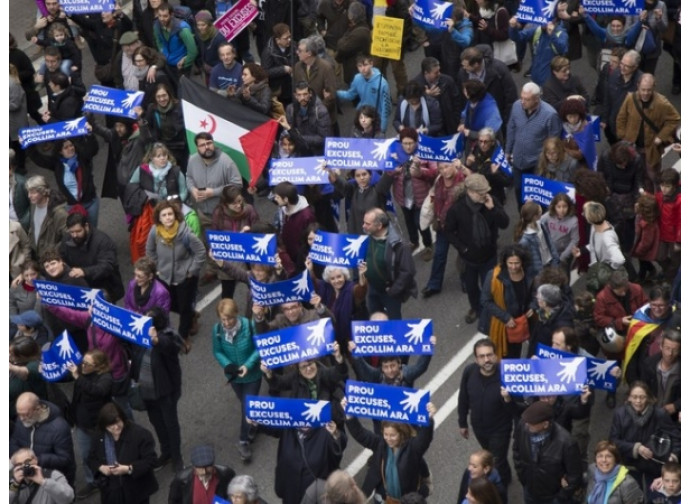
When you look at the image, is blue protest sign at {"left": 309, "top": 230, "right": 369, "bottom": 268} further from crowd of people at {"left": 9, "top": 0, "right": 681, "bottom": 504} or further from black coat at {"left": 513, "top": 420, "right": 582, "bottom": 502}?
black coat at {"left": 513, "top": 420, "right": 582, "bottom": 502}

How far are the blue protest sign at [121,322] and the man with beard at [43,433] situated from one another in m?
0.90

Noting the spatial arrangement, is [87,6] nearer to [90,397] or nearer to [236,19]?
[236,19]

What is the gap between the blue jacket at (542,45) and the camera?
19.5 metres

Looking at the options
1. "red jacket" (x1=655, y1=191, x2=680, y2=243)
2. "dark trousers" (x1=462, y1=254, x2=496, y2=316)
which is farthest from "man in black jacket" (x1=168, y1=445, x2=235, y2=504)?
"red jacket" (x1=655, y1=191, x2=680, y2=243)

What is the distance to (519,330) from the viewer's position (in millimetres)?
15766

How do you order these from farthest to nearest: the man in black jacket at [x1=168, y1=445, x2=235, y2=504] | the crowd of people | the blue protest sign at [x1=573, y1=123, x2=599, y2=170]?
the blue protest sign at [x1=573, y1=123, x2=599, y2=170] → the crowd of people → the man in black jacket at [x1=168, y1=445, x2=235, y2=504]

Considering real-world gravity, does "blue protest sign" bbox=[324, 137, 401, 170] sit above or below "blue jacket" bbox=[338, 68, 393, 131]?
above

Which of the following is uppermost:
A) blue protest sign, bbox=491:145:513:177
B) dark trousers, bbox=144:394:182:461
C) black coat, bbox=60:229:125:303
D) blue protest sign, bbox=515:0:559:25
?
blue protest sign, bbox=515:0:559:25

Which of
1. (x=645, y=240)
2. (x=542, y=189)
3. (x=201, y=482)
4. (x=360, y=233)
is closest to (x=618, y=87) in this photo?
(x=542, y=189)

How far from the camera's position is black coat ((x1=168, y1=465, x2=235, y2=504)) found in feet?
46.6

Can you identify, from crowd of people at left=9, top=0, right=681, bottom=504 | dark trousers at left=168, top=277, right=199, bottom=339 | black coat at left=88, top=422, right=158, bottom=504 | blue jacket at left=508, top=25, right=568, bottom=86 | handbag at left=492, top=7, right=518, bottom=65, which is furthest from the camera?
handbag at left=492, top=7, right=518, bottom=65

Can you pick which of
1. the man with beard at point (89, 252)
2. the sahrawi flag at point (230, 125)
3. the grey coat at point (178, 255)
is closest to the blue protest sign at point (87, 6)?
the sahrawi flag at point (230, 125)

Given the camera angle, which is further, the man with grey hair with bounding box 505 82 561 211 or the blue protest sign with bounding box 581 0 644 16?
the blue protest sign with bounding box 581 0 644 16

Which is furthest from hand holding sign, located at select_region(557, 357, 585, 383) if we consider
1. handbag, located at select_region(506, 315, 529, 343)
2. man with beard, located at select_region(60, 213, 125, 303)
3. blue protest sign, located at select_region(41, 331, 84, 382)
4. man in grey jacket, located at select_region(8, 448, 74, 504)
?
man with beard, located at select_region(60, 213, 125, 303)
